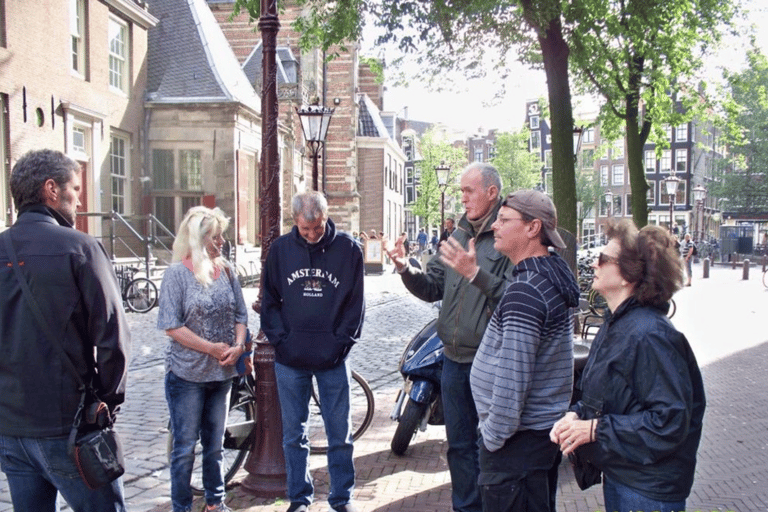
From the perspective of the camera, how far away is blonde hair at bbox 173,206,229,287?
149 inches

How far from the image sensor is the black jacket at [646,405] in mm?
2188

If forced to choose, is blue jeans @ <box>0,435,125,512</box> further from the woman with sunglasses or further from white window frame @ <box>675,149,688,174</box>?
white window frame @ <box>675,149,688,174</box>

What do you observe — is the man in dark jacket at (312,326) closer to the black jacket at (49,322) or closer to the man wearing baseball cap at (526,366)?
the man wearing baseball cap at (526,366)

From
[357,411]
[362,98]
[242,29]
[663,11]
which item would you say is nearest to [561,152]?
[663,11]

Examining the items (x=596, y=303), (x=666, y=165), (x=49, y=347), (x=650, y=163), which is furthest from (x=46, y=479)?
(x=666, y=165)

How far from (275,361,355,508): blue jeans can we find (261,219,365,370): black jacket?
0.31 feet

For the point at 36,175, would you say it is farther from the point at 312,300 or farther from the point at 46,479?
the point at 312,300

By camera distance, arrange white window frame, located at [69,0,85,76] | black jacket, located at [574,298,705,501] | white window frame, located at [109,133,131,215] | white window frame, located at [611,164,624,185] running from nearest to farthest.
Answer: black jacket, located at [574,298,705,501] → white window frame, located at [69,0,85,76] → white window frame, located at [109,133,131,215] → white window frame, located at [611,164,624,185]

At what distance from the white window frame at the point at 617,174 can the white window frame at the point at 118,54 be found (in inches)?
2164

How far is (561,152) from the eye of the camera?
34.2 feet

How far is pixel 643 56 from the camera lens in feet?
49.1

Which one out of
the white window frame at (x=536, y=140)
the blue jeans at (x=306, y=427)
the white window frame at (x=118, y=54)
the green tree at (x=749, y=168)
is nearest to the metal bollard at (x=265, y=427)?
the blue jeans at (x=306, y=427)

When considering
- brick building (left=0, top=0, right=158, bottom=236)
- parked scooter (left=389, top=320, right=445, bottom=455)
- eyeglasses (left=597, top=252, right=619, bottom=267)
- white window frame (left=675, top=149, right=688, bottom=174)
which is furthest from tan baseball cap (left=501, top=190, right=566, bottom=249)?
white window frame (left=675, top=149, right=688, bottom=174)

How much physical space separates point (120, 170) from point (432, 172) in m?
34.9
